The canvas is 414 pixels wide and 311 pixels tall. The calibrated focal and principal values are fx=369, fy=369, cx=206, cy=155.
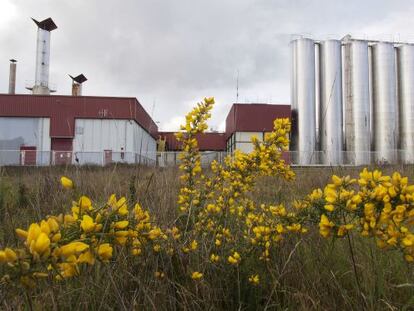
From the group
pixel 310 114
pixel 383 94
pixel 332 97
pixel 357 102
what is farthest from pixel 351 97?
pixel 310 114

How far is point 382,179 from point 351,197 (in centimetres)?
12

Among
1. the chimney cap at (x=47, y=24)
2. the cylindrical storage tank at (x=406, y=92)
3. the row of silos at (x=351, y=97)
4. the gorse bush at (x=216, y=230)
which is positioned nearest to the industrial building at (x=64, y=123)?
the chimney cap at (x=47, y=24)

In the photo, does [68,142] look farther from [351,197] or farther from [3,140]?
[351,197]

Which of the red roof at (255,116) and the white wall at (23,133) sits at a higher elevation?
the red roof at (255,116)

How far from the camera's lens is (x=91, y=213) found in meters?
1.05

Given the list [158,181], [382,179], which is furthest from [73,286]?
[158,181]

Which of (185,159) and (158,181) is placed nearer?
(185,159)

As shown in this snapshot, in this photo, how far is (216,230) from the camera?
214cm

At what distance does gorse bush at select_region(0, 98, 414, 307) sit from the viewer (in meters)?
0.86

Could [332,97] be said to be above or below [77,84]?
below

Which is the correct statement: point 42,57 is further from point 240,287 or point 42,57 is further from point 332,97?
point 240,287

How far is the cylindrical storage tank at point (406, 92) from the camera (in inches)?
961

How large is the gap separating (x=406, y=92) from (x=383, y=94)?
1.98 meters

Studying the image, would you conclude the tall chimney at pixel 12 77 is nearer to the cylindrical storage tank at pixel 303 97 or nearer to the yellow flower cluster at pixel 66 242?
the cylindrical storage tank at pixel 303 97
